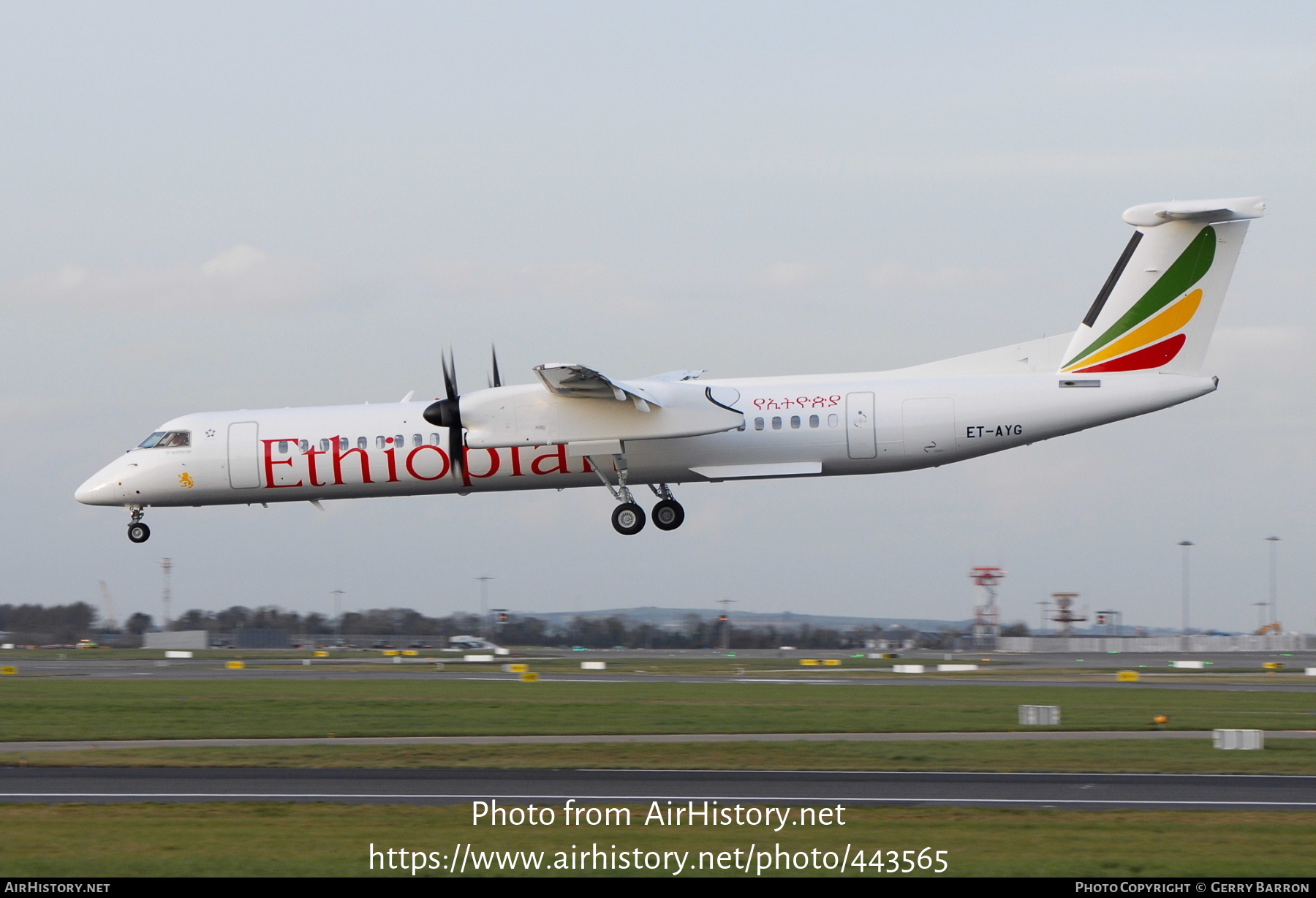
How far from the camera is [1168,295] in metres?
32.1

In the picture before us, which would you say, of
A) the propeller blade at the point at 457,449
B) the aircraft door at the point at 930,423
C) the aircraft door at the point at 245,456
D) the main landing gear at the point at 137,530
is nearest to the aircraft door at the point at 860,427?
the aircraft door at the point at 930,423

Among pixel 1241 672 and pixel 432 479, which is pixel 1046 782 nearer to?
pixel 432 479

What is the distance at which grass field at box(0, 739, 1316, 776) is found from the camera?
20.1 m

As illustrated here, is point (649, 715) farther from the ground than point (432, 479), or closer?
closer

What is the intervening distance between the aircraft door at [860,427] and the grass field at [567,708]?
566cm

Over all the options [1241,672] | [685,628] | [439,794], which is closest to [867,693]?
[439,794]

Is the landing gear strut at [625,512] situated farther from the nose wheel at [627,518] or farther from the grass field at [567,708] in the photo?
the grass field at [567,708]

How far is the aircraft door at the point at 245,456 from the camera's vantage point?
113 feet

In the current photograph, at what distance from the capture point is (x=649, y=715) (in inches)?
1088

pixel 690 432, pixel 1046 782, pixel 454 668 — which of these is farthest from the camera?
pixel 454 668

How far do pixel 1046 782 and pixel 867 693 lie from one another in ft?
48.4

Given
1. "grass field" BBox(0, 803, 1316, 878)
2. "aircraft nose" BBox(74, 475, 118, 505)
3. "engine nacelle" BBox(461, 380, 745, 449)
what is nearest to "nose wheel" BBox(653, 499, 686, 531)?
"engine nacelle" BBox(461, 380, 745, 449)

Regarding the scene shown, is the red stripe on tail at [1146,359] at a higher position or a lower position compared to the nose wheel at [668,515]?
higher

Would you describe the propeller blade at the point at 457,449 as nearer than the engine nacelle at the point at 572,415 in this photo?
No
